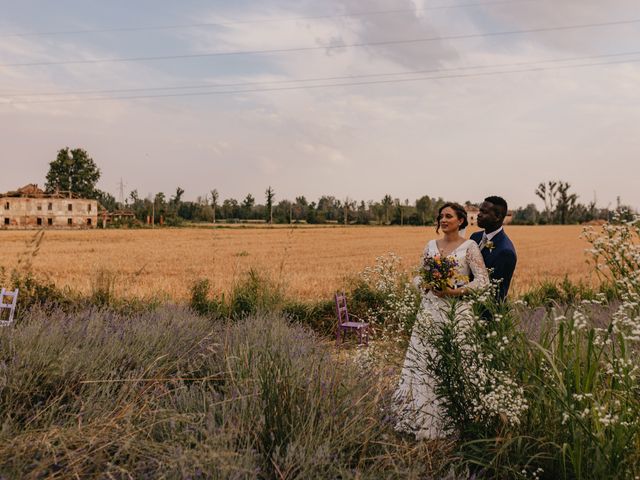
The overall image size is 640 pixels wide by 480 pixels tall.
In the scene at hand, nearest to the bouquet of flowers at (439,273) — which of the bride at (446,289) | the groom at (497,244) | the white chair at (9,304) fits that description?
the bride at (446,289)

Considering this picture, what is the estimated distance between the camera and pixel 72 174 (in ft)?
300

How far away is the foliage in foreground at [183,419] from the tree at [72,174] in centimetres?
9439

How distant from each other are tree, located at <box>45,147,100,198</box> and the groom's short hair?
94016 millimetres

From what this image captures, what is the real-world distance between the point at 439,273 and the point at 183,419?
236 cm

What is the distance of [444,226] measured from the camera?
5242 mm

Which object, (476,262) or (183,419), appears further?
(476,262)

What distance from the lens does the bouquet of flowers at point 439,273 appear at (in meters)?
4.29

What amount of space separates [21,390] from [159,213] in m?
82.1

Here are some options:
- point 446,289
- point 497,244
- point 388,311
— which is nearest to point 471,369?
point 446,289

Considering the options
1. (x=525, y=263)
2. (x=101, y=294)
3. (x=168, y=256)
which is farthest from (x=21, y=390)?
(x=525, y=263)

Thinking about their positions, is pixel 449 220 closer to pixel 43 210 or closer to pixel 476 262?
pixel 476 262

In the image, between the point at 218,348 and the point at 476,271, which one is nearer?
the point at 218,348

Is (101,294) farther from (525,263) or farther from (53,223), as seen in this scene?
(53,223)

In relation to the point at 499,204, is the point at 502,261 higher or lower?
lower
